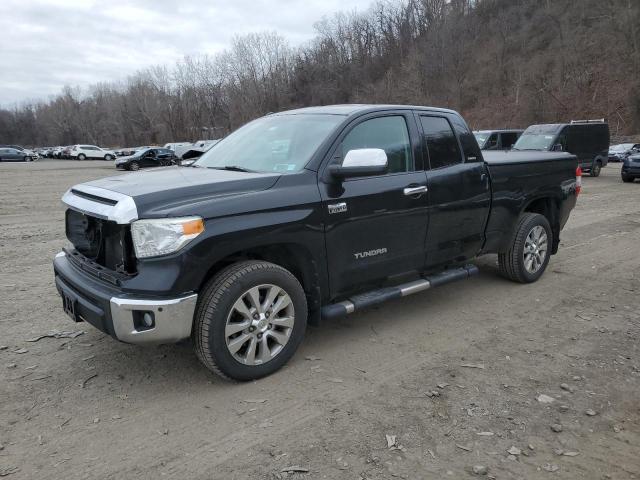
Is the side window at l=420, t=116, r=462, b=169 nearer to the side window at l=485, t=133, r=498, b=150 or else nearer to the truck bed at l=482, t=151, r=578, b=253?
the truck bed at l=482, t=151, r=578, b=253

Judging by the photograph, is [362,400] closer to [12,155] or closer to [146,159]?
[146,159]

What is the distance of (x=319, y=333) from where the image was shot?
178 inches

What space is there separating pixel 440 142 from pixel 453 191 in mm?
488

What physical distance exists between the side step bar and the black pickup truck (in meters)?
0.01

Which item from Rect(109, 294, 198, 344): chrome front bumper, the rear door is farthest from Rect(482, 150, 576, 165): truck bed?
Rect(109, 294, 198, 344): chrome front bumper

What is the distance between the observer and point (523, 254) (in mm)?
5695

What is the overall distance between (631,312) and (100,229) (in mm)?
4805

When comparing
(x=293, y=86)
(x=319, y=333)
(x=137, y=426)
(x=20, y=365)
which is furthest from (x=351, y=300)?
(x=293, y=86)

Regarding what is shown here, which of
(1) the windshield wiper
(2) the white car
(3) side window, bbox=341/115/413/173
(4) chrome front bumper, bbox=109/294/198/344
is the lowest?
(4) chrome front bumper, bbox=109/294/198/344

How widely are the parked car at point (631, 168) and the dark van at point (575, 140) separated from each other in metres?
1.64

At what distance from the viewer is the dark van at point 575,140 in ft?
61.1

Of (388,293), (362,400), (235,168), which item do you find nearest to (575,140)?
(388,293)

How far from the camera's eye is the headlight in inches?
124

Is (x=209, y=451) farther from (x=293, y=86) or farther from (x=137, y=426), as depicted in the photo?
(x=293, y=86)
